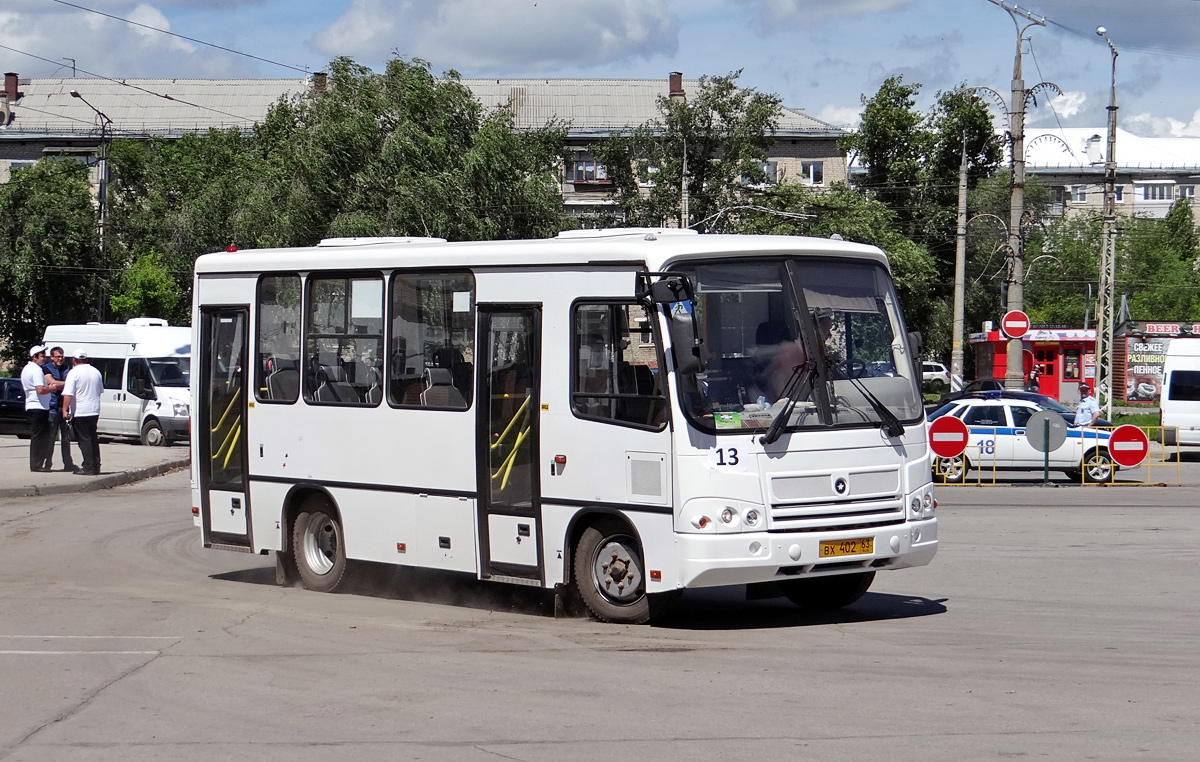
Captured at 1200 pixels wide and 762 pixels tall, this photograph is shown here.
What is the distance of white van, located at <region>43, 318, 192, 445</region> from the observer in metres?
32.8

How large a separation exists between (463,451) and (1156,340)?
5010 cm

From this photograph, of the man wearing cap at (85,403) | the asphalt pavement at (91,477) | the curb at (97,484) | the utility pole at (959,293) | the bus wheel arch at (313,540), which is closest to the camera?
the bus wheel arch at (313,540)

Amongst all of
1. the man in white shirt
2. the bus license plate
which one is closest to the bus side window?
the bus license plate

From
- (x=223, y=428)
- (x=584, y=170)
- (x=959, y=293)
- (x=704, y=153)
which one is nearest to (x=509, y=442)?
(x=223, y=428)

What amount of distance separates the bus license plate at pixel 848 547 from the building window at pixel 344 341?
401cm

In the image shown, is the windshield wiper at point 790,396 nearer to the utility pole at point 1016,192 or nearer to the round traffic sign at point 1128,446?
the round traffic sign at point 1128,446

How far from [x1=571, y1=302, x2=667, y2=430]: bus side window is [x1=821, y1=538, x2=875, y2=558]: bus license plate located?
1.38 meters

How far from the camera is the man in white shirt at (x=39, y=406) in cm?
2284

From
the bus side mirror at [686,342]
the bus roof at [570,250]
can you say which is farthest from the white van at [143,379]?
the bus side mirror at [686,342]

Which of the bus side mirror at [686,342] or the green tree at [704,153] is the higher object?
the green tree at [704,153]

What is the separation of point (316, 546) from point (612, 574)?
3507mm

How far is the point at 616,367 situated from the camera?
986cm

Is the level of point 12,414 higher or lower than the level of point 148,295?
lower

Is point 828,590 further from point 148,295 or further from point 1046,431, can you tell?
point 148,295
